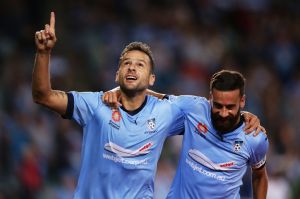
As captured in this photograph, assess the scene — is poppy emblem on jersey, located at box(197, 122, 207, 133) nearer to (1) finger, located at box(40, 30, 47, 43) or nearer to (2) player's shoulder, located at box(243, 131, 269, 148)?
(2) player's shoulder, located at box(243, 131, 269, 148)

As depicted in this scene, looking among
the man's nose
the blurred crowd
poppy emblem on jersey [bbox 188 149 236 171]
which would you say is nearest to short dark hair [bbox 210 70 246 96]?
poppy emblem on jersey [bbox 188 149 236 171]

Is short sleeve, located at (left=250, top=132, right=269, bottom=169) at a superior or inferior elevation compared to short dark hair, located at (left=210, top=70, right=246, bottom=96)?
inferior

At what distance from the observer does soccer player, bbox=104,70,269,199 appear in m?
7.61

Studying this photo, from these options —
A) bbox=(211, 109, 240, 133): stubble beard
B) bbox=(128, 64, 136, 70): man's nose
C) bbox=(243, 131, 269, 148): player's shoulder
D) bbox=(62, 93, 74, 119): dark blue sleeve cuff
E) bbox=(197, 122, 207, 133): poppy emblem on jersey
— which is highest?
bbox=(128, 64, 136, 70): man's nose

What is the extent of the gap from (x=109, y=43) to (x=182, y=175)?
681cm

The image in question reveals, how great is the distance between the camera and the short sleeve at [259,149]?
25.5 feet

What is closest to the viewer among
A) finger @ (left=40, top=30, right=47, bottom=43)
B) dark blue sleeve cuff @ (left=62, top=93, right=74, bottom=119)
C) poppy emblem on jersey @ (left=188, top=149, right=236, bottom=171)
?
finger @ (left=40, top=30, right=47, bottom=43)

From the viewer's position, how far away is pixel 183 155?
7.81 m

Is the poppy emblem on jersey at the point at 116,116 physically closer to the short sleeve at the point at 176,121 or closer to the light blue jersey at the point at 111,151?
the light blue jersey at the point at 111,151

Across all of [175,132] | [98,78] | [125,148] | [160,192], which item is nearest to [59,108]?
[125,148]

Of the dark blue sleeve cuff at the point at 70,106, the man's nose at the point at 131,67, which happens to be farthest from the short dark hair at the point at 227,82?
the dark blue sleeve cuff at the point at 70,106

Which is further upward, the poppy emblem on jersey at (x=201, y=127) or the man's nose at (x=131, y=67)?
the man's nose at (x=131, y=67)

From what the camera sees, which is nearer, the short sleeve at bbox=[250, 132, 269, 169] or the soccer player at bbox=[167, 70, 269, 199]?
the soccer player at bbox=[167, 70, 269, 199]

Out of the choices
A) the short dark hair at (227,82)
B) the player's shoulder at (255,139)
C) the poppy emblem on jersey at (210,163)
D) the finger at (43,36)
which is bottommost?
the poppy emblem on jersey at (210,163)
